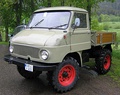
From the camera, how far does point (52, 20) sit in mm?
5875

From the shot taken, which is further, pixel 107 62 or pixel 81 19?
pixel 107 62

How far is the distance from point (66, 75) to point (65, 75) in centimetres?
4

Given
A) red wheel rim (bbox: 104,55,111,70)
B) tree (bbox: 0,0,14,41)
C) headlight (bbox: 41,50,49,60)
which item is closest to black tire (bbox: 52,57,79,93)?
headlight (bbox: 41,50,49,60)

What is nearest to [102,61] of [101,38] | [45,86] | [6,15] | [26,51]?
[101,38]

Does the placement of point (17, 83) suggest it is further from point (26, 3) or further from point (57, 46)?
point (26, 3)

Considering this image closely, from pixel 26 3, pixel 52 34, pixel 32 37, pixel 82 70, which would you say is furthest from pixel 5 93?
pixel 26 3

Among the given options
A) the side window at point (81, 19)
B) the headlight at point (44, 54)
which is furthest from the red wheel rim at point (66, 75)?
the side window at point (81, 19)

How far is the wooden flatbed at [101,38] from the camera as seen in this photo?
673 cm

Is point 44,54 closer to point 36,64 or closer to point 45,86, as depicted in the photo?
point 36,64

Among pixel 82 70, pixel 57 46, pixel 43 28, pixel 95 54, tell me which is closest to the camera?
pixel 57 46

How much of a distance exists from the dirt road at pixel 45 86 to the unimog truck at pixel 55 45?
31 centimetres

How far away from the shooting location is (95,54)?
724 cm

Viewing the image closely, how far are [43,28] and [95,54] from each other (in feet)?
7.99

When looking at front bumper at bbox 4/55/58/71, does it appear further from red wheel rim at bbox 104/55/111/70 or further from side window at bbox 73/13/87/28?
red wheel rim at bbox 104/55/111/70
